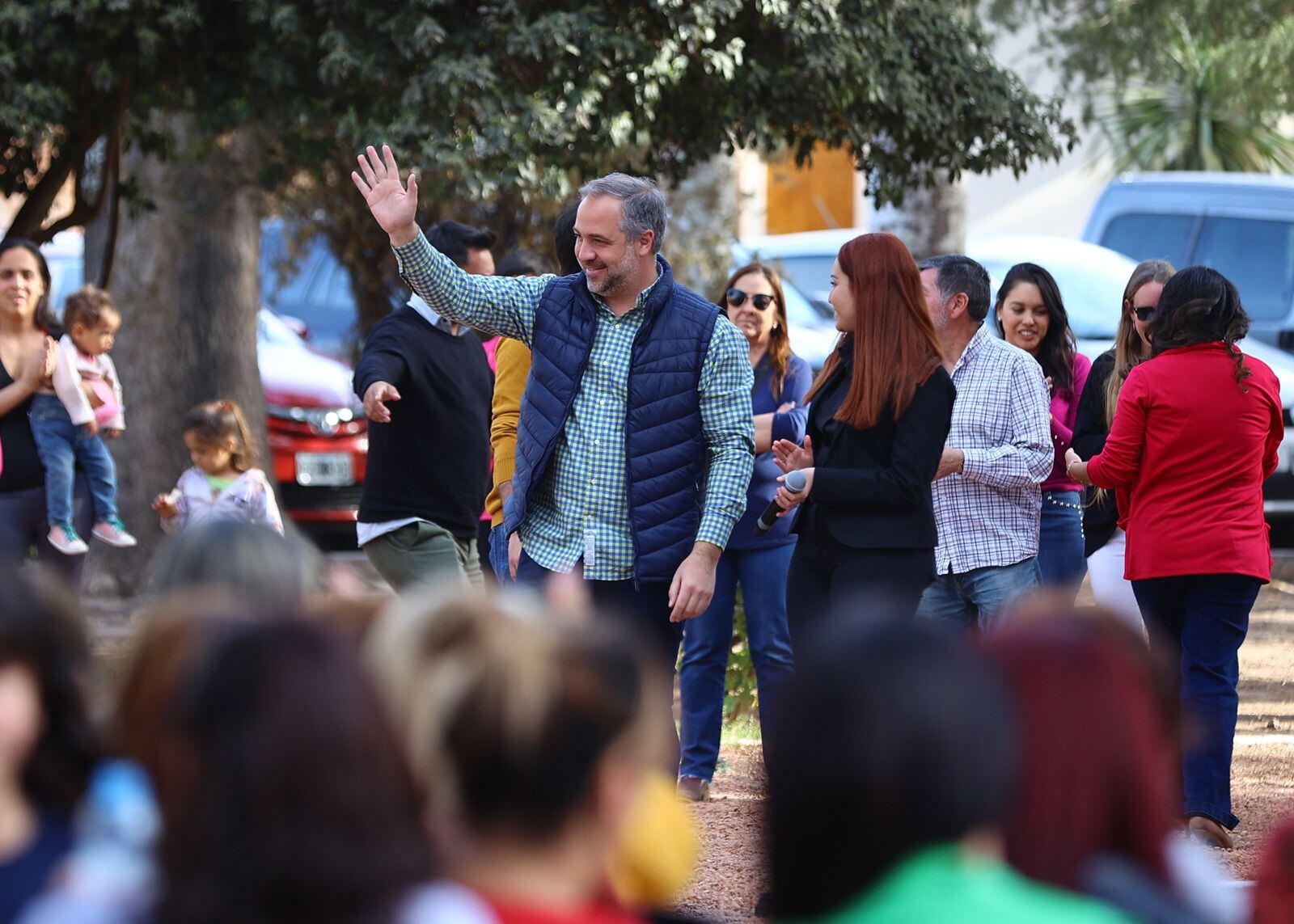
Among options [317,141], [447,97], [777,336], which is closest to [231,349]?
[317,141]

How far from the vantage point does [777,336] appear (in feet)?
21.4

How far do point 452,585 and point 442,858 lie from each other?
441mm

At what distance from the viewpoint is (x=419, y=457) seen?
19.5 ft

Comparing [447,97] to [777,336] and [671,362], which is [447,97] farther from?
[671,362]

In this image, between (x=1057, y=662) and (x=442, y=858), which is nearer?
(x=442, y=858)

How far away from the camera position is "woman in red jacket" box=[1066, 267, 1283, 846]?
5289mm

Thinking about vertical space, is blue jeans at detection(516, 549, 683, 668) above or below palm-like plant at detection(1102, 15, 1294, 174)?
below

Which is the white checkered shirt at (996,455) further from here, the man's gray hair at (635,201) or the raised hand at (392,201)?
the raised hand at (392,201)

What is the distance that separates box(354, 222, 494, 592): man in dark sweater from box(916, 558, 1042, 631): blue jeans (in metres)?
1.60

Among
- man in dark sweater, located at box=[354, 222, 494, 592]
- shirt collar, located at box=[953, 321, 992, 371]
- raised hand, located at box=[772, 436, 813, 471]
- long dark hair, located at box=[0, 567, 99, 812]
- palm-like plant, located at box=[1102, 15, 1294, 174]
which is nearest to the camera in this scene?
long dark hair, located at box=[0, 567, 99, 812]

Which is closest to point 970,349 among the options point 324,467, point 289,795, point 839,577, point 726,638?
point 839,577

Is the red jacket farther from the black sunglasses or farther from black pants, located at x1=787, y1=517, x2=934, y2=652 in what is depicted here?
the black sunglasses

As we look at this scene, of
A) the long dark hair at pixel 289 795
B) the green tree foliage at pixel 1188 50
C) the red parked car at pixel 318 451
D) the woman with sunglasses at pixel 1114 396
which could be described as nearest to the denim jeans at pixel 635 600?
the woman with sunglasses at pixel 1114 396

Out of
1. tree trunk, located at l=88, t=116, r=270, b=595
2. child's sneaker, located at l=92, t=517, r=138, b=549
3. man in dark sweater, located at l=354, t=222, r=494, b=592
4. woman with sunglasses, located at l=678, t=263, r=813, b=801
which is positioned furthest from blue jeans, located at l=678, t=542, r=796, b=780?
tree trunk, located at l=88, t=116, r=270, b=595
